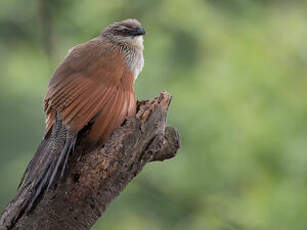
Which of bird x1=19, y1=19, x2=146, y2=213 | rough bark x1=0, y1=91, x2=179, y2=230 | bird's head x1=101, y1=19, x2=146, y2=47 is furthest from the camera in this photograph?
bird's head x1=101, y1=19, x2=146, y2=47

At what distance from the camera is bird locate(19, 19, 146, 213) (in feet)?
7.91

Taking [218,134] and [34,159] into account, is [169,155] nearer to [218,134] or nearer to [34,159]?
[34,159]

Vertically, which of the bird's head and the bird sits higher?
the bird's head

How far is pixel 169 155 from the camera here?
2.60 meters

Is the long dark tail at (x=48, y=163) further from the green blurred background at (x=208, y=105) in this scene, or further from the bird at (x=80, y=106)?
the green blurred background at (x=208, y=105)

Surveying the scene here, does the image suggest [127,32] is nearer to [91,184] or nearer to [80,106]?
[80,106]

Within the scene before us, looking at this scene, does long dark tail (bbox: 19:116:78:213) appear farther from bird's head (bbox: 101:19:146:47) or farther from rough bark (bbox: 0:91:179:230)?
bird's head (bbox: 101:19:146:47)

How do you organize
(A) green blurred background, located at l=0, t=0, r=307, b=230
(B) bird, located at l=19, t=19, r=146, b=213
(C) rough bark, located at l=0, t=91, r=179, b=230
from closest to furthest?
(C) rough bark, located at l=0, t=91, r=179, b=230, (B) bird, located at l=19, t=19, r=146, b=213, (A) green blurred background, located at l=0, t=0, r=307, b=230

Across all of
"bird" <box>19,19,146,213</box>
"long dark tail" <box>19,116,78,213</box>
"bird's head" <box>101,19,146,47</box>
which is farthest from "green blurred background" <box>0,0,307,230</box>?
"long dark tail" <box>19,116,78,213</box>

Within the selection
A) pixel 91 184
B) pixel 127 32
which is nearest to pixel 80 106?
pixel 91 184

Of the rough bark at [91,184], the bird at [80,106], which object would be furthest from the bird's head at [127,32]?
the rough bark at [91,184]

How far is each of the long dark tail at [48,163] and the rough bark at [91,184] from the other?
1.2 inches

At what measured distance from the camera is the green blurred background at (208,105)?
15.9 ft

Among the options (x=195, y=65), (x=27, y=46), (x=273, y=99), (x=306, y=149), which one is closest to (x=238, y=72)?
(x=273, y=99)
